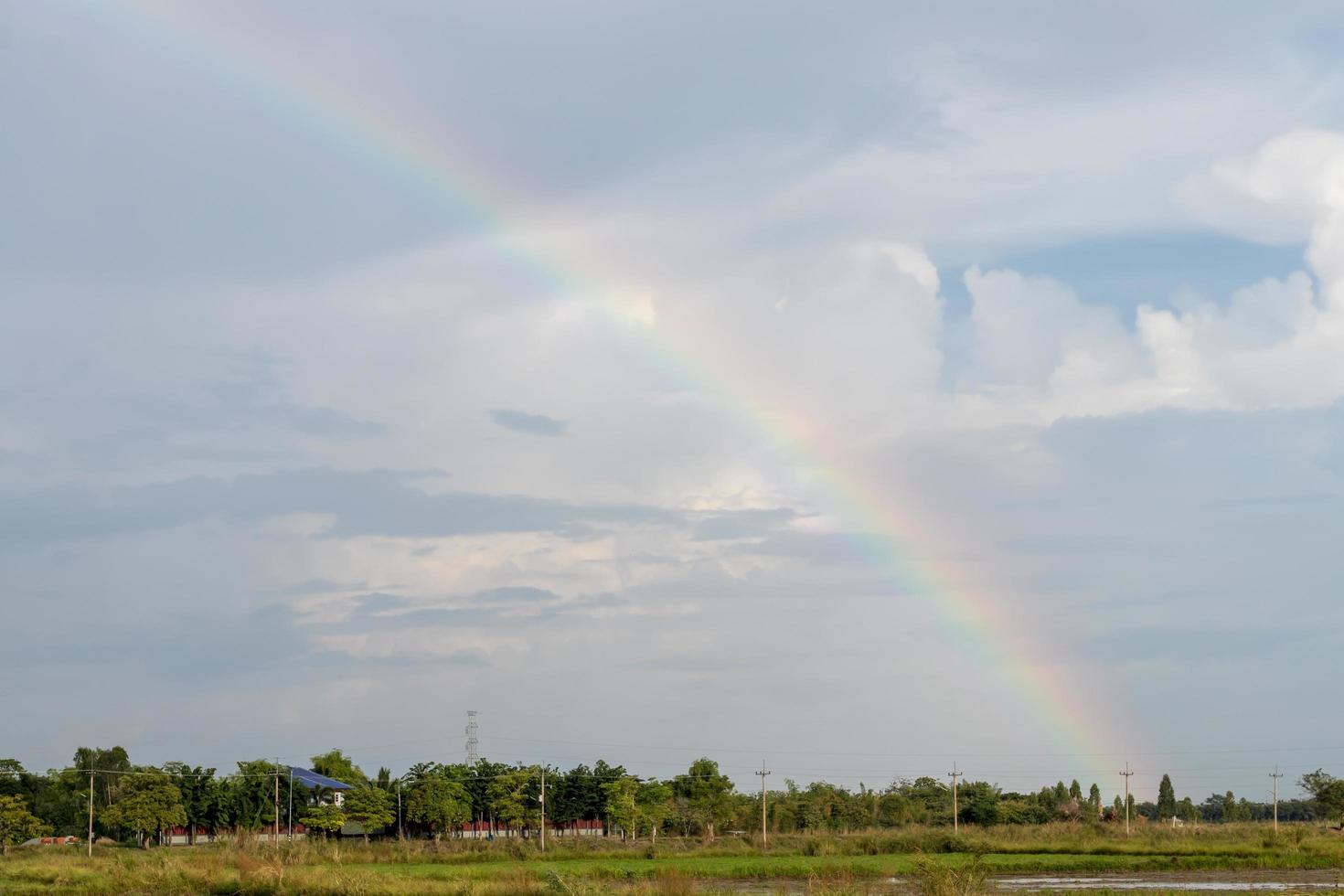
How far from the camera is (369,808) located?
9356 centimetres

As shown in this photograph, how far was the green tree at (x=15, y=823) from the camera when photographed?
80.8 metres

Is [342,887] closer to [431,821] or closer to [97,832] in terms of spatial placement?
[431,821]

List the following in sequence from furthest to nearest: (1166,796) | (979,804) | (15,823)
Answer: (1166,796), (979,804), (15,823)

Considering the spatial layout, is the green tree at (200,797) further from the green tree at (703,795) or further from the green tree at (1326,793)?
the green tree at (1326,793)

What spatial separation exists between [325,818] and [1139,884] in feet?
204

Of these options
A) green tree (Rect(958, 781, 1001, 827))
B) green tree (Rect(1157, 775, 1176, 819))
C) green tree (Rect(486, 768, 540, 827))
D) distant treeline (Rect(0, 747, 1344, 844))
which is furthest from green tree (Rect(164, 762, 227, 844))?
green tree (Rect(1157, 775, 1176, 819))

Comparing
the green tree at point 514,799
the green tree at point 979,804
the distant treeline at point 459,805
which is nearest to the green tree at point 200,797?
the distant treeline at point 459,805

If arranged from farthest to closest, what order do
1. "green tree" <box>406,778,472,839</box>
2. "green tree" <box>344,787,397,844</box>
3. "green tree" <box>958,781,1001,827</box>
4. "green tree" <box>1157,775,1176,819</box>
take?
"green tree" <box>1157,775,1176,819</box>
"green tree" <box>958,781,1001,827</box>
"green tree" <box>406,778,472,839</box>
"green tree" <box>344,787,397,844</box>

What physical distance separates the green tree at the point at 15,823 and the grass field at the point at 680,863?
120 centimetres

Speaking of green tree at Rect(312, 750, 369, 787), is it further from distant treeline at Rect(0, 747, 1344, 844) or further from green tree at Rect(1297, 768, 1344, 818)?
green tree at Rect(1297, 768, 1344, 818)

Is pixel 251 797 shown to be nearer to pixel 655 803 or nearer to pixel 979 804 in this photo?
pixel 655 803

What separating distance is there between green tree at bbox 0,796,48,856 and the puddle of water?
2434 inches

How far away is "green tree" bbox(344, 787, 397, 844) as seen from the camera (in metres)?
93.2

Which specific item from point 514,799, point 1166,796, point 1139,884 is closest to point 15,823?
point 514,799
